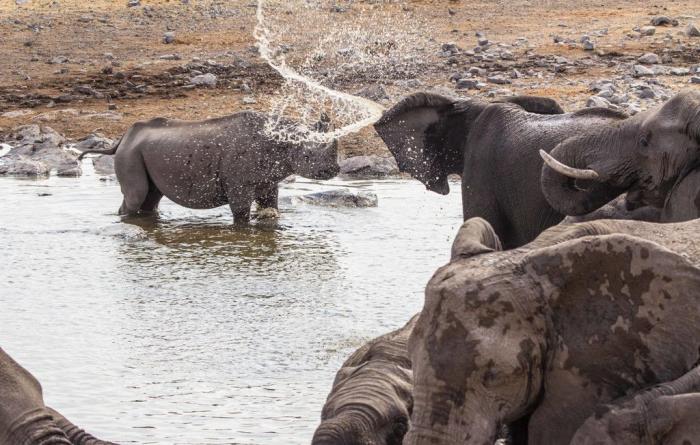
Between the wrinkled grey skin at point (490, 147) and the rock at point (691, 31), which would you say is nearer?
the wrinkled grey skin at point (490, 147)

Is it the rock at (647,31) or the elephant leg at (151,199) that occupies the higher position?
the elephant leg at (151,199)

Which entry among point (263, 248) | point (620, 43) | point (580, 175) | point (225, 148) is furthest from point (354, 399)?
point (620, 43)

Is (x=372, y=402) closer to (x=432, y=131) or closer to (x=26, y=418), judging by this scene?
(x=26, y=418)

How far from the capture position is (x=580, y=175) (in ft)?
20.5

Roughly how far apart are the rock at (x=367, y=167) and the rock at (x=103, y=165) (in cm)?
259

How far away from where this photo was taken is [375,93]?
17.1 m

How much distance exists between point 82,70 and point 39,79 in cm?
75

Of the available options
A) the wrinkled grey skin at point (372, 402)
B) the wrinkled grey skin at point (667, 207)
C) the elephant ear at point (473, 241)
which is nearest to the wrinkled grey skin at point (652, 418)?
the elephant ear at point (473, 241)

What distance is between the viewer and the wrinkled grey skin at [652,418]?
3645 mm

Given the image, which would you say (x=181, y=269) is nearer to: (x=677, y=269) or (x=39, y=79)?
(x=677, y=269)

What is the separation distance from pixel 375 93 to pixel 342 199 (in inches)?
159

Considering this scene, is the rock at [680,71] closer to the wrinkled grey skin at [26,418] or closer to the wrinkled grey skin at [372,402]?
the wrinkled grey skin at [372,402]

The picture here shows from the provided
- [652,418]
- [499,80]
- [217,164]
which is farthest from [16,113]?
[652,418]

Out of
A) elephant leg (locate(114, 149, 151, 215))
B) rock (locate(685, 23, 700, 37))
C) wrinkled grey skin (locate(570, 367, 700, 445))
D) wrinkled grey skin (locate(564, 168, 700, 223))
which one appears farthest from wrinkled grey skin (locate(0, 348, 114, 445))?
rock (locate(685, 23, 700, 37))
